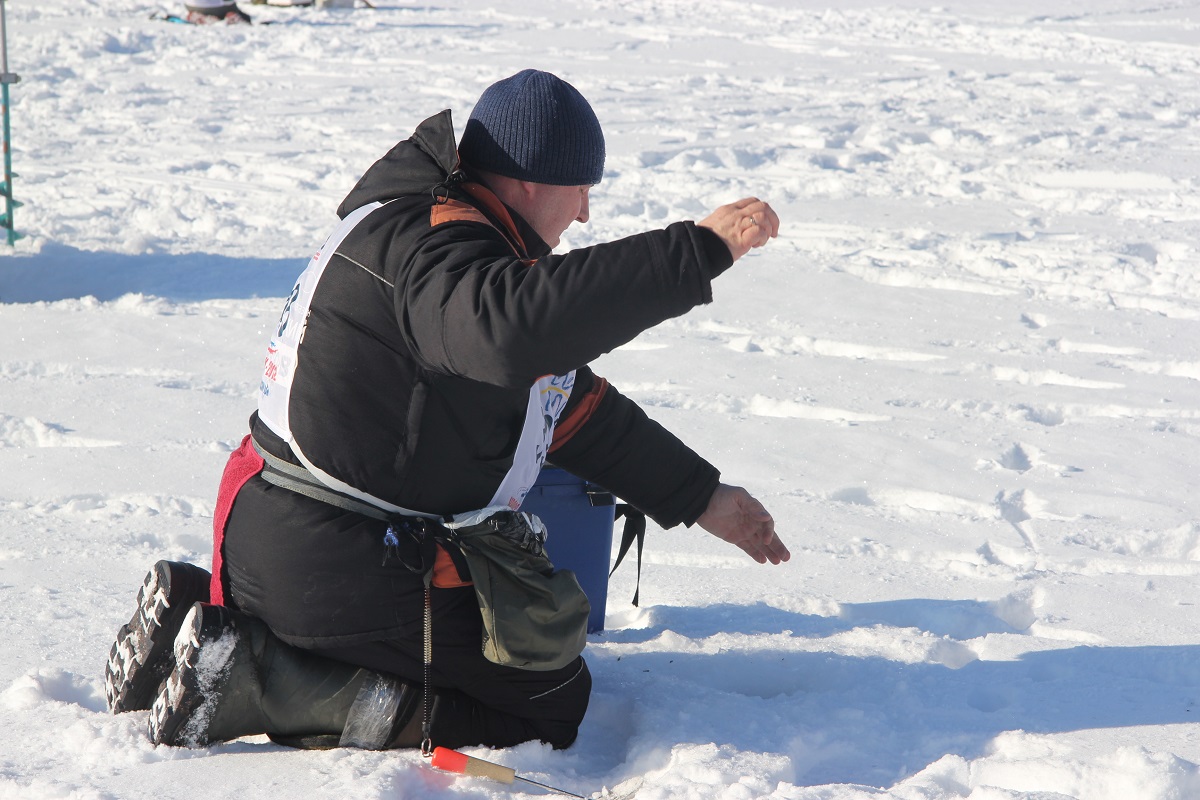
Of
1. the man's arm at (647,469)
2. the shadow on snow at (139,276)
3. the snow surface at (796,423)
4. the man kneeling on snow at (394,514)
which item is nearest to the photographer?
the man kneeling on snow at (394,514)

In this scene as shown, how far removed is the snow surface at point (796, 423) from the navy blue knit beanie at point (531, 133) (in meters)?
0.95

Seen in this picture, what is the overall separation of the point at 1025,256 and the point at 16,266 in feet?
14.8

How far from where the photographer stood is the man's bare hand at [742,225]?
1466 millimetres

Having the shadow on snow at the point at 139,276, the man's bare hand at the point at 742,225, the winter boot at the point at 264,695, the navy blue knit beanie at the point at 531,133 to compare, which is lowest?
the shadow on snow at the point at 139,276

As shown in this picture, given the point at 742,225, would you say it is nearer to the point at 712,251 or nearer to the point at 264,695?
the point at 712,251

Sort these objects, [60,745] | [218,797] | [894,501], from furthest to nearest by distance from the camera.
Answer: [894,501]
[60,745]
[218,797]

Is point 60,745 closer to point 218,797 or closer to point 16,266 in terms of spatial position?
point 218,797

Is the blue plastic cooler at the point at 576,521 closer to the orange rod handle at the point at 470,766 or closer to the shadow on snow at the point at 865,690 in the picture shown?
the shadow on snow at the point at 865,690

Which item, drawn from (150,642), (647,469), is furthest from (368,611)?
(647,469)

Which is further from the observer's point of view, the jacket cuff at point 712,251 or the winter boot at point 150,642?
the winter boot at point 150,642

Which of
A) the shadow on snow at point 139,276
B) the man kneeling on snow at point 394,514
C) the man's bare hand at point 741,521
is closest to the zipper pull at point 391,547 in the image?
the man kneeling on snow at point 394,514

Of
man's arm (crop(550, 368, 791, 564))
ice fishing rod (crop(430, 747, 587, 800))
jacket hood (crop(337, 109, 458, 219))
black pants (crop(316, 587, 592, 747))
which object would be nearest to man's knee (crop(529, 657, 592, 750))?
black pants (crop(316, 587, 592, 747))

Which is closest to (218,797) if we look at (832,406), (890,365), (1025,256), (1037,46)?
(832,406)

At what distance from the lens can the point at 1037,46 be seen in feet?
41.0
